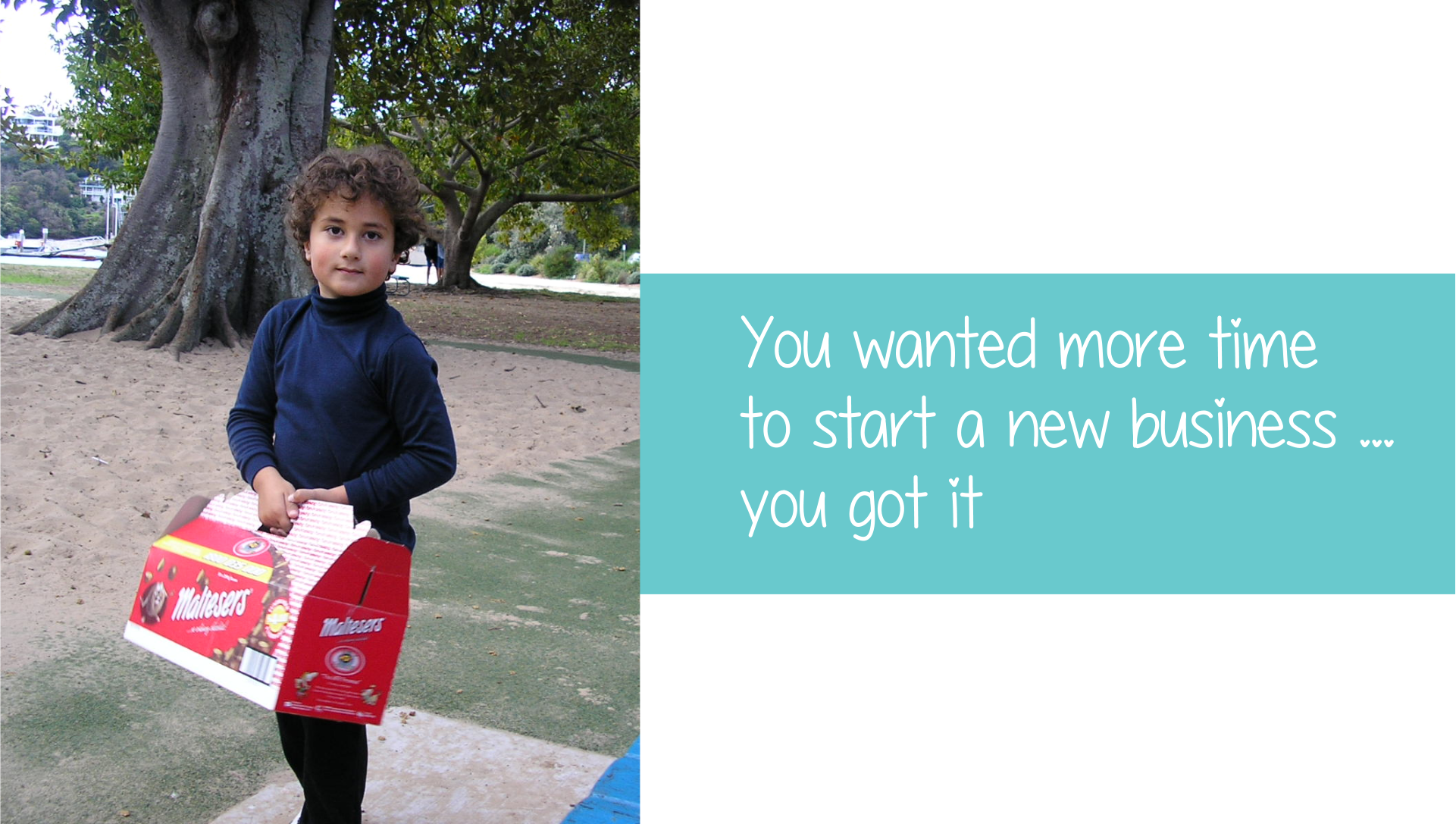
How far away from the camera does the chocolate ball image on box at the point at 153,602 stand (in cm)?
196

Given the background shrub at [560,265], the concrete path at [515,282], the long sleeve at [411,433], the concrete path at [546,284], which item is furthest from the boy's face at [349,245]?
the background shrub at [560,265]

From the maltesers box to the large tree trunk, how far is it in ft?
A: 27.7

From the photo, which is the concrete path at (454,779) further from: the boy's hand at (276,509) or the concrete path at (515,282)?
the concrete path at (515,282)

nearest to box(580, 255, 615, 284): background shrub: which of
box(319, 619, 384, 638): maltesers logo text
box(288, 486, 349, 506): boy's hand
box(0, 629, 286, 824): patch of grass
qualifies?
box(0, 629, 286, 824): patch of grass

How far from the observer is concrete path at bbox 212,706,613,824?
242 centimetres

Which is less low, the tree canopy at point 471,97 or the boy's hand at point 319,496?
the tree canopy at point 471,97

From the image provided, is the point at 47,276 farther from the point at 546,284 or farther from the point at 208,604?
the point at 208,604

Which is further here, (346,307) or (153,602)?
(346,307)

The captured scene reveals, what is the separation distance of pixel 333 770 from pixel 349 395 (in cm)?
69

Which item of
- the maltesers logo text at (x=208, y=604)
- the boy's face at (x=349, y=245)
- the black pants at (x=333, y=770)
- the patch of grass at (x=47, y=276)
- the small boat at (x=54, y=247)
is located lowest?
the black pants at (x=333, y=770)

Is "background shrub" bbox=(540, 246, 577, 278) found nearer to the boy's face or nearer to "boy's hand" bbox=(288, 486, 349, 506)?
the boy's face

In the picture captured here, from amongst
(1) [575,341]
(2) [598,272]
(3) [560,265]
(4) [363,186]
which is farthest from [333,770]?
(3) [560,265]

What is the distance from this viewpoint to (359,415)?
82.7 inches

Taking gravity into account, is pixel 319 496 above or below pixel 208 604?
above
